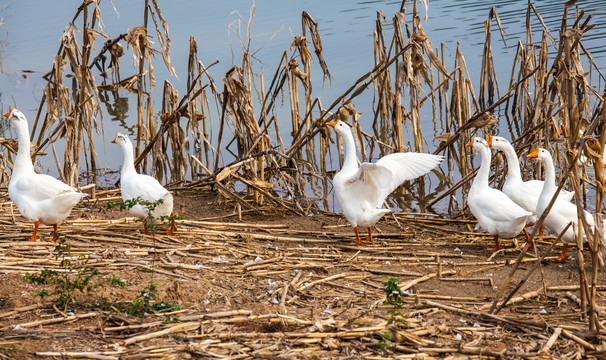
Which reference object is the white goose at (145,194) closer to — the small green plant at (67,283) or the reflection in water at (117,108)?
the small green plant at (67,283)

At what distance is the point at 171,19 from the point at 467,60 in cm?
1072

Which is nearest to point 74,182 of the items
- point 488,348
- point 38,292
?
point 38,292

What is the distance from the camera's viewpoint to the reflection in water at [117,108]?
14.4 meters

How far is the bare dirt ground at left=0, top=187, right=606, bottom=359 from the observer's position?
4055 mm

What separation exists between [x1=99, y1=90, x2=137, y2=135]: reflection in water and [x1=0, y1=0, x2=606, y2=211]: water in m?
0.03

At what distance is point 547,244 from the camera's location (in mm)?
7297

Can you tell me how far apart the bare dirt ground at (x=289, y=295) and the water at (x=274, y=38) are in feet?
17.2

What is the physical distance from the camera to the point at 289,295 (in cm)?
523

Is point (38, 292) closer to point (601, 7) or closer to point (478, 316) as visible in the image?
point (478, 316)

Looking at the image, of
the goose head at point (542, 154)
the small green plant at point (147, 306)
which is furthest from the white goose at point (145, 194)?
the goose head at point (542, 154)

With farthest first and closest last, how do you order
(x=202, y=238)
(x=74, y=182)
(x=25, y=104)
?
(x=25, y=104), (x=74, y=182), (x=202, y=238)

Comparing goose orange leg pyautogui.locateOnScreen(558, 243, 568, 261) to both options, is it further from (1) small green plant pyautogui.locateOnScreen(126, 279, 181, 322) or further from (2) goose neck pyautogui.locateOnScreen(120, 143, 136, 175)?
(2) goose neck pyautogui.locateOnScreen(120, 143, 136, 175)

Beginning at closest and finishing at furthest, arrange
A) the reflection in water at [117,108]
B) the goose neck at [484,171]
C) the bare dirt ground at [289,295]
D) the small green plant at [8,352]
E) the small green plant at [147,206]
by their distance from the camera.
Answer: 1. the small green plant at [8,352]
2. the bare dirt ground at [289,295]
3. the small green plant at [147,206]
4. the goose neck at [484,171]
5. the reflection in water at [117,108]

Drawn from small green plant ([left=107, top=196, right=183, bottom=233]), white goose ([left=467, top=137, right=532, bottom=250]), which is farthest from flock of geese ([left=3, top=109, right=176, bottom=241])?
white goose ([left=467, top=137, right=532, bottom=250])
